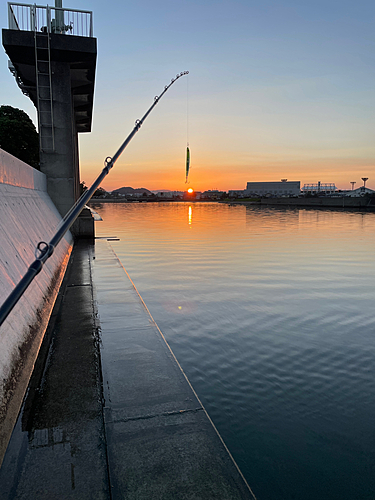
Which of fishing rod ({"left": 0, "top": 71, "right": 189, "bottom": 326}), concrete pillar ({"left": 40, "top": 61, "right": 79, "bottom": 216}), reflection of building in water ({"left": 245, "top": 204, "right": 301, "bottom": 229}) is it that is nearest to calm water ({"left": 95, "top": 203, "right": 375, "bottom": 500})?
fishing rod ({"left": 0, "top": 71, "right": 189, "bottom": 326})

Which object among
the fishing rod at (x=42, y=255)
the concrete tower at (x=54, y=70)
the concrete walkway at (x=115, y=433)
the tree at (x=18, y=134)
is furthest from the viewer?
the tree at (x=18, y=134)

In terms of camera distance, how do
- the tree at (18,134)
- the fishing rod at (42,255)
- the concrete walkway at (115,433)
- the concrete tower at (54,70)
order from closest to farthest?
the fishing rod at (42,255)
the concrete walkway at (115,433)
the concrete tower at (54,70)
the tree at (18,134)

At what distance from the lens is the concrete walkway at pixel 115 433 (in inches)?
109

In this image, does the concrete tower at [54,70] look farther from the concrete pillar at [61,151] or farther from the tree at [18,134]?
the tree at [18,134]

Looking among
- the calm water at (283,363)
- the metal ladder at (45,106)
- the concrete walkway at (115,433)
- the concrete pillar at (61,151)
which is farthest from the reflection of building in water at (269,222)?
the concrete walkway at (115,433)

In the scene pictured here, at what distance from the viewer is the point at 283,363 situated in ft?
20.0

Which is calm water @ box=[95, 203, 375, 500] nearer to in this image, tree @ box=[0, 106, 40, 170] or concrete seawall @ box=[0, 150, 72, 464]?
concrete seawall @ box=[0, 150, 72, 464]

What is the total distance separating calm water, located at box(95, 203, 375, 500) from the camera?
3.80 m

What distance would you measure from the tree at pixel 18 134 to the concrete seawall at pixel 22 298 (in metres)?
27.1

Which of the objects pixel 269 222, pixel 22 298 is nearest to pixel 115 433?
pixel 22 298

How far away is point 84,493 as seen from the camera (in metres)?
2.70

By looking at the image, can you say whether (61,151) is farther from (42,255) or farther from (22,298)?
(42,255)

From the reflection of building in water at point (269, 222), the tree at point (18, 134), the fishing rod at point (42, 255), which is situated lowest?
the reflection of building in water at point (269, 222)

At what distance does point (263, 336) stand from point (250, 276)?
5.90 meters
